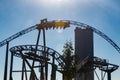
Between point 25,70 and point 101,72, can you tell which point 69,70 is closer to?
point 25,70

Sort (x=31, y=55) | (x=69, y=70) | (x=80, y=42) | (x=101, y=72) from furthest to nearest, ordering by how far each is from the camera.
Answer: (x=80, y=42) < (x=101, y=72) < (x=31, y=55) < (x=69, y=70)

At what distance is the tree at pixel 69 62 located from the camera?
131 feet

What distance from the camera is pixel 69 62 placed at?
131ft

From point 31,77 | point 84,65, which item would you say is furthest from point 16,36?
point 84,65

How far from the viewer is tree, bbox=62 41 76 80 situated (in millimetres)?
39906

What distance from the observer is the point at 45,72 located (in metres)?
58.3

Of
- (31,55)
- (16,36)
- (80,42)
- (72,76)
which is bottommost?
(72,76)

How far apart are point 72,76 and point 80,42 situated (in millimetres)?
93576

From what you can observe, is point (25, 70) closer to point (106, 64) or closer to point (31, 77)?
point (31, 77)

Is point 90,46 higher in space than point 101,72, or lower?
higher

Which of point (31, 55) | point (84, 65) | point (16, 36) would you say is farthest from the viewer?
point (84, 65)

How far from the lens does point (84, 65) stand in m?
67.6

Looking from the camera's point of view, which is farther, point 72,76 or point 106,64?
point 106,64

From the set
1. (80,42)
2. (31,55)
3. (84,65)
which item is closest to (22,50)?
(31,55)
